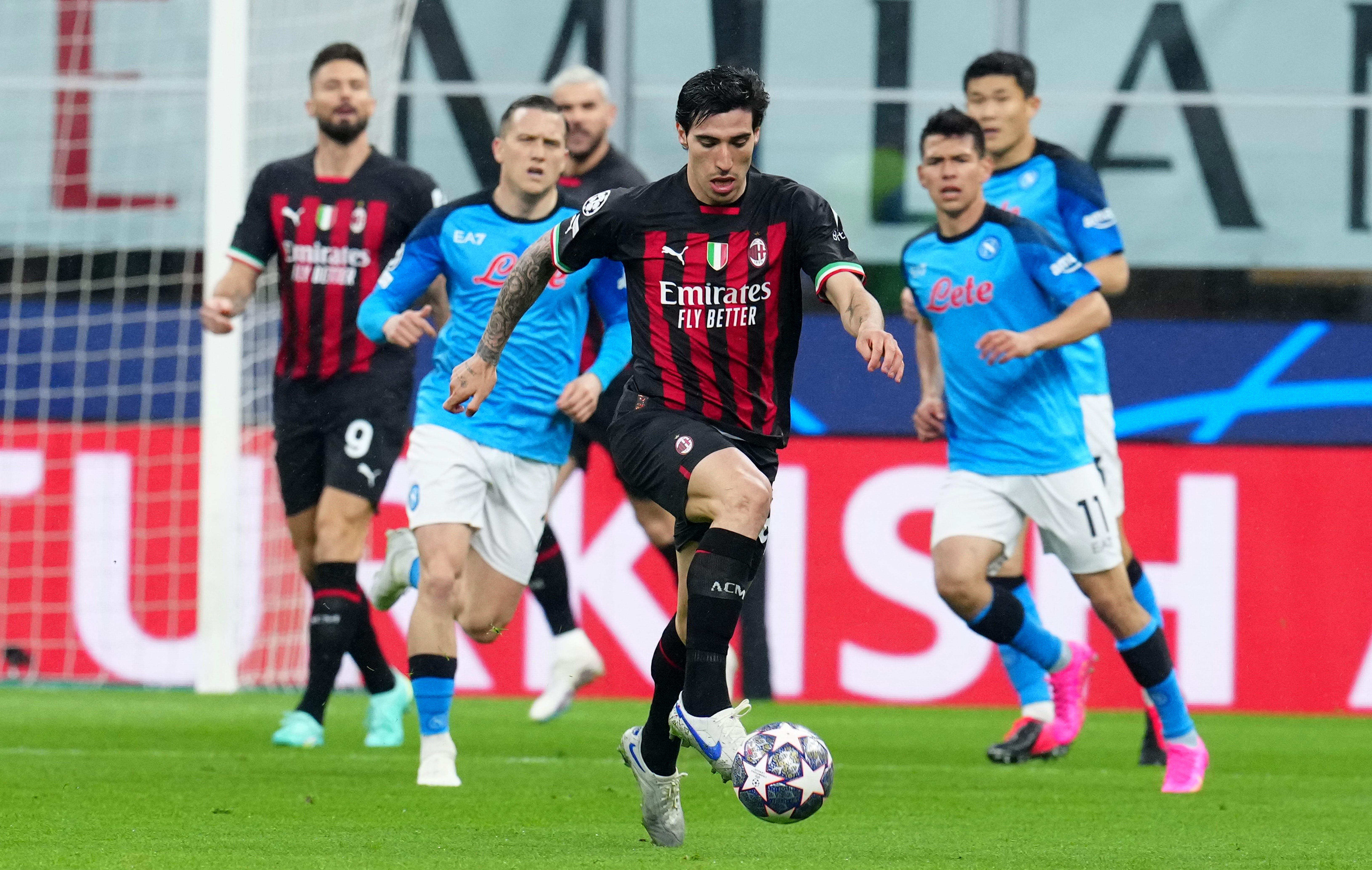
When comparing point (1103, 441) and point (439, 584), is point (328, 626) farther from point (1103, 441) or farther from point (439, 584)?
point (1103, 441)

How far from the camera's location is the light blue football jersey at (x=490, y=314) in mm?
5926

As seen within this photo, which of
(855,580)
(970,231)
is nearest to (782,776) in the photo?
(970,231)

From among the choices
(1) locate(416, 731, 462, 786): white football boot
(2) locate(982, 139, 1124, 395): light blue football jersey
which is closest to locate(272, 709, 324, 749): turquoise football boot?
(1) locate(416, 731, 462, 786): white football boot

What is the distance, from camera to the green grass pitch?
14.1 ft

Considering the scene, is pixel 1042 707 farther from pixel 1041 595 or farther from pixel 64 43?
pixel 64 43

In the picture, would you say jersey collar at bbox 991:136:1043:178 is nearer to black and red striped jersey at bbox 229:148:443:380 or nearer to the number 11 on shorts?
the number 11 on shorts

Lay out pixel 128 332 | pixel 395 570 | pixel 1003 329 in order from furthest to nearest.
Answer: pixel 128 332 < pixel 395 570 < pixel 1003 329

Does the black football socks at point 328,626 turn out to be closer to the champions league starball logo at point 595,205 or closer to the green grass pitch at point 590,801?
the green grass pitch at point 590,801

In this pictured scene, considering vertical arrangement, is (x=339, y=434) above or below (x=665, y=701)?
above

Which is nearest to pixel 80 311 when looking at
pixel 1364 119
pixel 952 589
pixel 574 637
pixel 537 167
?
pixel 574 637

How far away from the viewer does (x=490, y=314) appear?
19.1 feet

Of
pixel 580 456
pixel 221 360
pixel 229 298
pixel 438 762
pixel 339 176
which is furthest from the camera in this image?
pixel 221 360

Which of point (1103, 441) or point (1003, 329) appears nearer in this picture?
point (1003, 329)

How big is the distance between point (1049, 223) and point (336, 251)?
2.45 meters
